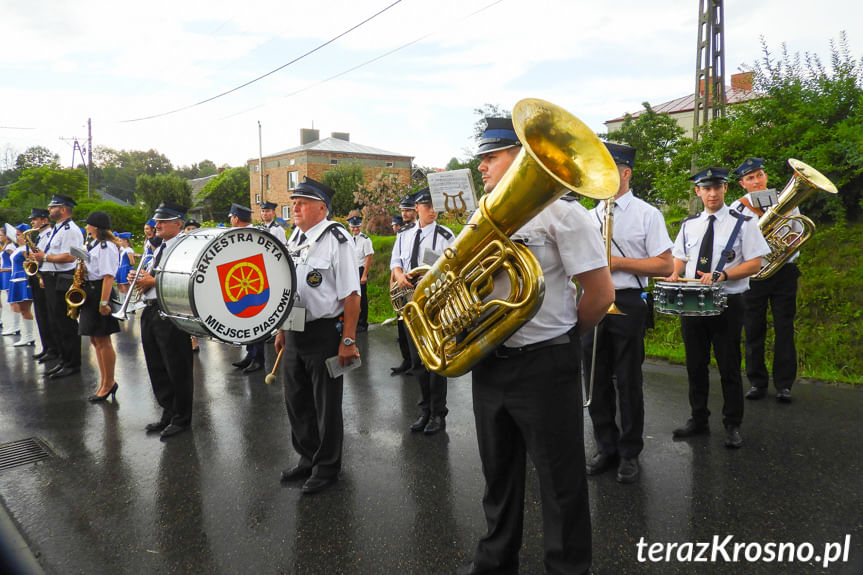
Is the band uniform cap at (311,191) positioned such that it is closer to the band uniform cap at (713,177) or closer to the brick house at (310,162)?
the band uniform cap at (713,177)

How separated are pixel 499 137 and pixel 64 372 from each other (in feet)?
23.6

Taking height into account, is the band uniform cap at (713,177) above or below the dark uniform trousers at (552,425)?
above

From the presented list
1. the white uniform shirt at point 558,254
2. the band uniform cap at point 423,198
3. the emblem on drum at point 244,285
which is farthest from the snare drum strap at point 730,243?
the emblem on drum at point 244,285

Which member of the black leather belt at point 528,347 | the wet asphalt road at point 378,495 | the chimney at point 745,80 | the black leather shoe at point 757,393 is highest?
the chimney at point 745,80

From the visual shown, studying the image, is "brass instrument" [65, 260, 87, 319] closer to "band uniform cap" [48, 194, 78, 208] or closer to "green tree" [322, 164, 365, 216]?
"band uniform cap" [48, 194, 78, 208]

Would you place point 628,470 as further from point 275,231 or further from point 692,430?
point 275,231

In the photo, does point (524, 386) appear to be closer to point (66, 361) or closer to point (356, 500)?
point (356, 500)

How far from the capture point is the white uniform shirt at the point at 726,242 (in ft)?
14.2

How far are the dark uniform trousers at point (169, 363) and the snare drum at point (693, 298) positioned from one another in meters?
4.14

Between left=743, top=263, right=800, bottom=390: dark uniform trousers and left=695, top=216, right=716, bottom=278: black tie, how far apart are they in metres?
1.42

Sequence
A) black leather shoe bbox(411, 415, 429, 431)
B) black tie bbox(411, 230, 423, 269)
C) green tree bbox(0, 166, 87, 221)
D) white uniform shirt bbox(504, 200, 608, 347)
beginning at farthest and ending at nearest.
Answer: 1. green tree bbox(0, 166, 87, 221)
2. black tie bbox(411, 230, 423, 269)
3. black leather shoe bbox(411, 415, 429, 431)
4. white uniform shirt bbox(504, 200, 608, 347)

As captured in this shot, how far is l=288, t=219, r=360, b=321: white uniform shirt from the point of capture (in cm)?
365

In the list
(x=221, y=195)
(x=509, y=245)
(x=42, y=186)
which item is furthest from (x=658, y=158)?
(x=221, y=195)

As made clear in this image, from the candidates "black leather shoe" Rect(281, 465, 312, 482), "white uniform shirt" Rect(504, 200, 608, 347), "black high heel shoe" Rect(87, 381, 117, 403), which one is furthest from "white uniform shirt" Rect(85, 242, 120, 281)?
"white uniform shirt" Rect(504, 200, 608, 347)
